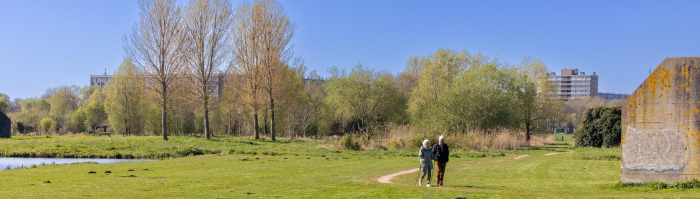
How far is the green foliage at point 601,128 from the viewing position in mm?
43719

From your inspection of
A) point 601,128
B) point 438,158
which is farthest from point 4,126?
point 601,128

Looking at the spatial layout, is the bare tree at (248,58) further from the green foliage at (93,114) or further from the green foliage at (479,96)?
the green foliage at (93,114)

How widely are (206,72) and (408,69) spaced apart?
1696 inches

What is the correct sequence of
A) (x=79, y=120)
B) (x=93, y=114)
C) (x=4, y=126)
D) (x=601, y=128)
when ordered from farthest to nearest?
(x=79, y=120) < (x=93, y=114) < (x=4, y=126) < (x=601, y=128)

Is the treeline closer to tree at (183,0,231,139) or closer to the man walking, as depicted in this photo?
tree at (183,0,231,139)

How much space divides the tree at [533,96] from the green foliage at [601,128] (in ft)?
27.0

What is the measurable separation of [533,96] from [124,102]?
4757 cm

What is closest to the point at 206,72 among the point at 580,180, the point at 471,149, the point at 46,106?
the point at 471,149

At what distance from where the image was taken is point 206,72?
166 feet

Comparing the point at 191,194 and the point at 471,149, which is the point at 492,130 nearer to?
the point at 471,149

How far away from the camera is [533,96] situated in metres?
58.0

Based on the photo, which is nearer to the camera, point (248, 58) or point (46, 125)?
point (248, 58)

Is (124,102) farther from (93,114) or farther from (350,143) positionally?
(350,143)

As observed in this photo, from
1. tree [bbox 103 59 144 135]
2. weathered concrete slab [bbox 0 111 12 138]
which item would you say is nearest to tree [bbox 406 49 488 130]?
tree [bbox 103 59 144 135]
